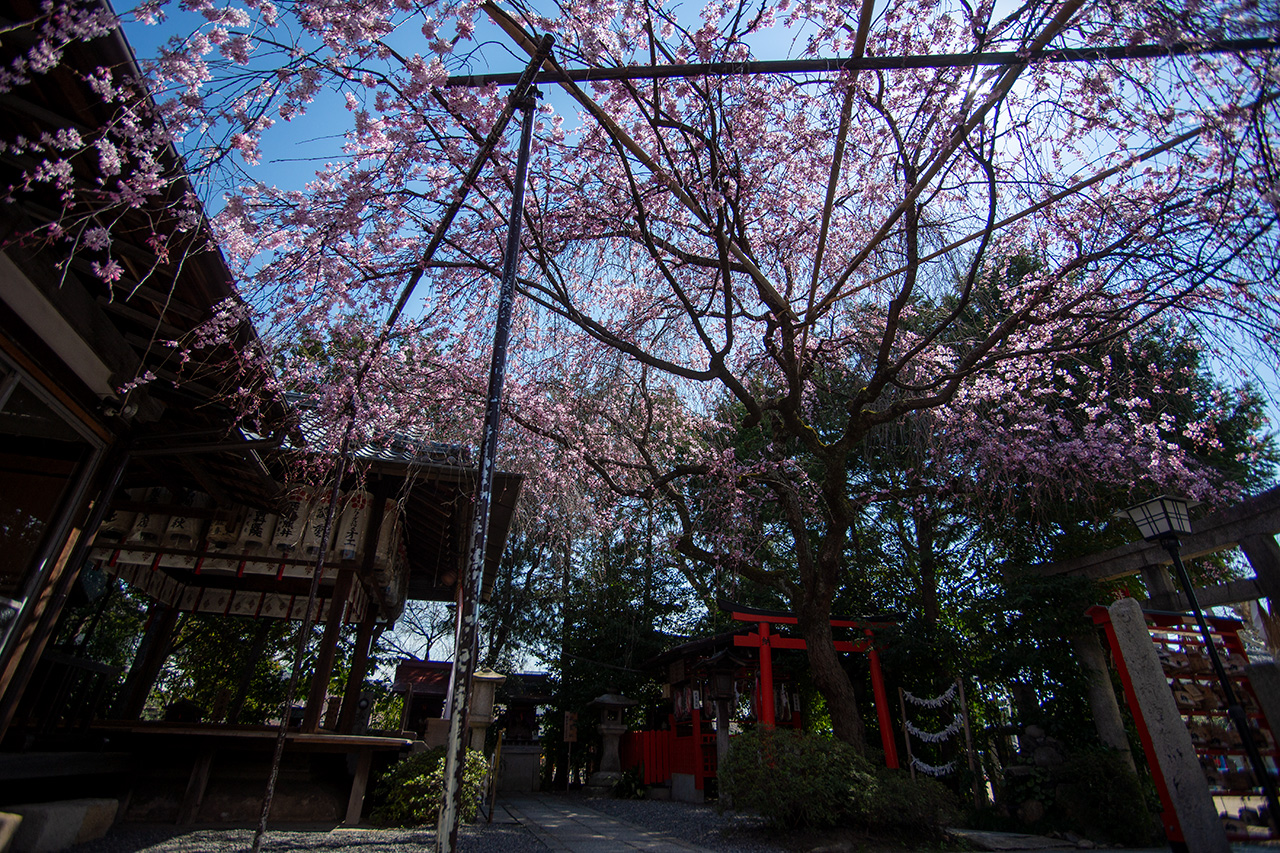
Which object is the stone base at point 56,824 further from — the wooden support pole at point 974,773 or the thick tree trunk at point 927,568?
the thick tree trunk at point 927,568

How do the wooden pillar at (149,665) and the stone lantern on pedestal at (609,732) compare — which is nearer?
the wooden pillar at (149,665)

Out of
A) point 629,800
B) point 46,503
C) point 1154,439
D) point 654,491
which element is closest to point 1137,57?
point 1154,439

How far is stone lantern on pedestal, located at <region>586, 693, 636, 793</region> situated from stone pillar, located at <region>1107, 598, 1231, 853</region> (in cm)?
1101

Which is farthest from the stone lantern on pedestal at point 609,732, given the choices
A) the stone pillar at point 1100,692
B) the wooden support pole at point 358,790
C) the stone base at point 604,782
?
the stone pillar at point 1100,692

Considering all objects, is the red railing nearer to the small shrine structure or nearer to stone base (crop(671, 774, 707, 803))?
the small shrine structure

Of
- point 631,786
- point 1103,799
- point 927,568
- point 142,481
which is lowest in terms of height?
point 631,786

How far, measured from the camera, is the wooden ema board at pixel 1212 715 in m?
4.91

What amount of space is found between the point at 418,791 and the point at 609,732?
9.24m

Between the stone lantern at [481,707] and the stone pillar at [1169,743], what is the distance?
6.28m

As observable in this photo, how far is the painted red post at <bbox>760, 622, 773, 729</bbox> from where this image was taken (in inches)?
357

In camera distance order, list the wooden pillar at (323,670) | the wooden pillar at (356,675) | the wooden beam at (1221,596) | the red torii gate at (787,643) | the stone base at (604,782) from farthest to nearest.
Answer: the stone base at (604,782)
the red torii gate at (787,643)
the wooden pillar at (356,675)
the wooden beam at (1221,596)
the wooden pillar at (323,670)

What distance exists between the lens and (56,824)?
3.76 metres

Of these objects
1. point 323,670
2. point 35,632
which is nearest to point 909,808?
point 323,670

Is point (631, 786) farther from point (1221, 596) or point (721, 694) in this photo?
point (1221, 596)
